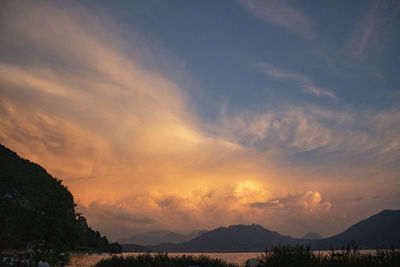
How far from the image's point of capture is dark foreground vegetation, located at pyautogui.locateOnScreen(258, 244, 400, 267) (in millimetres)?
18406

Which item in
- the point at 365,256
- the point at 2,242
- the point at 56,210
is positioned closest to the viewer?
the point at 365,256

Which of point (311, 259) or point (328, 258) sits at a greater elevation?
point (328, 258)

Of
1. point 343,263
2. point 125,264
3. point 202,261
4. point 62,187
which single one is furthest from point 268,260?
point 62,187

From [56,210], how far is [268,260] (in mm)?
26908

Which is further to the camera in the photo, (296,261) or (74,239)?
(74,239)

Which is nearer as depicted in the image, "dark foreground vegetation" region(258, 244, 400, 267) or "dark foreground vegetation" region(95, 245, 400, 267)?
"dark foreground vegetation" region(258, 244, 400, 267)

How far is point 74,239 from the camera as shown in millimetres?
41281

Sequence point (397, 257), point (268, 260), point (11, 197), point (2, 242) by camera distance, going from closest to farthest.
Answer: point (397, 257), point (268, 260), point (2, 242), point (11, 197)

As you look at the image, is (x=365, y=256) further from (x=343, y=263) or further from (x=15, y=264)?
(x=15, y=264)

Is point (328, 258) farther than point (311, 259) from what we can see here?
No

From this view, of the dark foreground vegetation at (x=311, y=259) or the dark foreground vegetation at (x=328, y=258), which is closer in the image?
the dark foreground vegetation at (x=328, y=258)

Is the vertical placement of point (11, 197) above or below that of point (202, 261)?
above

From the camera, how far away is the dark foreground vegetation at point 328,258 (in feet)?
60.4

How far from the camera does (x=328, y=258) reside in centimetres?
2214
